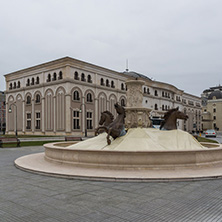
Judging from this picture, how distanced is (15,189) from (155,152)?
455 centimetres

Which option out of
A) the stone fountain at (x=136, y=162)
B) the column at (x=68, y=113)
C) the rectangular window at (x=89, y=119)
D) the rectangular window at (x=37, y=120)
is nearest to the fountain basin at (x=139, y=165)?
the stone fountain at (x=136, y=162)

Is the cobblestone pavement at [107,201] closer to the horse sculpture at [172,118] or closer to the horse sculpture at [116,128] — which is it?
the horse sculpture at [116,128]

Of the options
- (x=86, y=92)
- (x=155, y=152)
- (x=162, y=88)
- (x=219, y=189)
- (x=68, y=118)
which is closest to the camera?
(x=219, y=189)

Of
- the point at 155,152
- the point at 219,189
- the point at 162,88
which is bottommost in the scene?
the point at 219,189

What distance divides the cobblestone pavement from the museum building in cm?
3642

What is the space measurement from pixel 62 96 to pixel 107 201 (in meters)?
42.5

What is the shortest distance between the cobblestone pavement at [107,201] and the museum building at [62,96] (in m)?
36.4

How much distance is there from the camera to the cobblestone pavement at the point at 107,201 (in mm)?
4824

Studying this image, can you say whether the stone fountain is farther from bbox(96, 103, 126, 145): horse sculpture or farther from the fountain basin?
bbox(96, 103, 126, 145): horse sculpture

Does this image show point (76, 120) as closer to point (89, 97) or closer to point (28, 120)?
point (89, 97)

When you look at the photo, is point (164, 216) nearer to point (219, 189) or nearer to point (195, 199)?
point (195, 199)

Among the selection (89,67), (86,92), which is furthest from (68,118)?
(89,67)

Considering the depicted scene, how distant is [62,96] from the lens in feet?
155

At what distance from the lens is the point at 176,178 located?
7.70m
